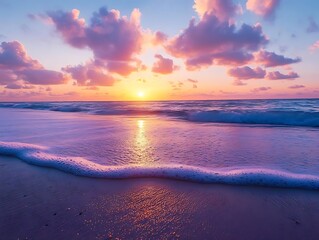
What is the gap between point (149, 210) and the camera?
247 cm

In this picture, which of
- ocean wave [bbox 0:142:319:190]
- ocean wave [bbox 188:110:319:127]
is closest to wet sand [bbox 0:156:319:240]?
ocean wave [bbox 0:142:319:190]

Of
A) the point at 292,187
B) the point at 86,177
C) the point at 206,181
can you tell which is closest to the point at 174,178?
the point at 206,181

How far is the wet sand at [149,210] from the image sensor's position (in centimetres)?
209

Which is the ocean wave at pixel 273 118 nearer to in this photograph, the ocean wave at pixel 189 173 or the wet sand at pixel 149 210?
the ocean wave at pixel 189 173

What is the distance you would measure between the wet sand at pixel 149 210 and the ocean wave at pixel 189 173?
0.16m

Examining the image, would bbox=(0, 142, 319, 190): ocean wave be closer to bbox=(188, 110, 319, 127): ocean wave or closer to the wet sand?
the wet sand

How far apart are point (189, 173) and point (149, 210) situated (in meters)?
1.20

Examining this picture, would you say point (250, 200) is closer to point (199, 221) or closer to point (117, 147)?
point (199, 221)

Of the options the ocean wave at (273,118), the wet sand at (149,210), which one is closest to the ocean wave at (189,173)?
the wet sand at (149,210)

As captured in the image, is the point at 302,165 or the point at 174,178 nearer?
the point at 174,178

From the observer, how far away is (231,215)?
2.38 meters

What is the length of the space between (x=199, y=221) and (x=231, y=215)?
0.38m

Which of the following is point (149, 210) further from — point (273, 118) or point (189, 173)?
point (273, 118)

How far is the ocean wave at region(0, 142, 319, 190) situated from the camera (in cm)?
319
